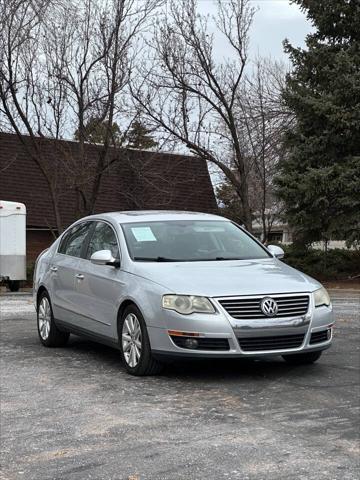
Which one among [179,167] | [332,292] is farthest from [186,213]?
[179,167]

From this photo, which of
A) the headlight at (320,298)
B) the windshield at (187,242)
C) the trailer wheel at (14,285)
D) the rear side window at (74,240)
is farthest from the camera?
the trailer wheel at (14,285)

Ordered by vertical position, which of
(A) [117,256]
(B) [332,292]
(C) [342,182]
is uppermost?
(C) [342,182]

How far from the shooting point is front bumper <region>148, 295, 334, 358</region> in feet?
20.6

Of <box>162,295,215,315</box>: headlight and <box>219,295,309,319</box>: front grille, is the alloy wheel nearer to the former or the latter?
<box>162,295,215,315</box>: headlight

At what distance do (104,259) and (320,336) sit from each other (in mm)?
2282

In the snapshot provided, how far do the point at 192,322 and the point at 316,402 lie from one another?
1.26m

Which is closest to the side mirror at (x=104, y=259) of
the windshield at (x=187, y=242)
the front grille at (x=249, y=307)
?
the windshield at (x=187, y=242)

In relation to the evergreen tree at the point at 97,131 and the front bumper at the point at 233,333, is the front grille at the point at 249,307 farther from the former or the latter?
the evergreen tree at the point at 97,131

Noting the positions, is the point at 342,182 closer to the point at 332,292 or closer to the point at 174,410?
the point at 332,292

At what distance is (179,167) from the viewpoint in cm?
3441

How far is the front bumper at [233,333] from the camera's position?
20.6 ft

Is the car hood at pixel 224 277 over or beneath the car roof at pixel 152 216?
beneath

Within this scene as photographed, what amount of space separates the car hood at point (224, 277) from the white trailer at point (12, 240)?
1333 cm

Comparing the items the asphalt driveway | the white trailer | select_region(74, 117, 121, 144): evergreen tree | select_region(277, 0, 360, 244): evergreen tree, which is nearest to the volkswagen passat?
the asphalt driveway
